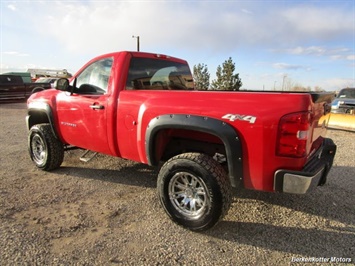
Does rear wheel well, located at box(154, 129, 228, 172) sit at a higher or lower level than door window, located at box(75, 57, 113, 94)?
lower

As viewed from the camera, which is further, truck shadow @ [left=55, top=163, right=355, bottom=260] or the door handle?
the door handle

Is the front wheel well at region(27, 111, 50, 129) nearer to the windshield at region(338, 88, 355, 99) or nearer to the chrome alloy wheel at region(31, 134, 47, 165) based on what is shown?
the chrome alloy wheel at region(31, 134, 47, 165)

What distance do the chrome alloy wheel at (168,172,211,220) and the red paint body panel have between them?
0.52 meters

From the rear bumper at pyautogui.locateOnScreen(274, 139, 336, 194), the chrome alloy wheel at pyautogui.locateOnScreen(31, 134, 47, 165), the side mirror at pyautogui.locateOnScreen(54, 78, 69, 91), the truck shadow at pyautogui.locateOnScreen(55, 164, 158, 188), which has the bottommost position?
the truck shadow at pyautogui.locateOnScreen(55, 164, 158, 188)

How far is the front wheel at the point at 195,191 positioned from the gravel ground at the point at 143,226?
0.57 ft

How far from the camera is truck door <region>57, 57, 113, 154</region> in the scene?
12.9 ft

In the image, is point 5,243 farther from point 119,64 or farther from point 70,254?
point 119,64

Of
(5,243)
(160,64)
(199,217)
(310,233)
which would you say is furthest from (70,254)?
(160,64)

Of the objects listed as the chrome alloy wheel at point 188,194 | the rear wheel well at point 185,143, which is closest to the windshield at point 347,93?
the rear wheel well at point 185,143

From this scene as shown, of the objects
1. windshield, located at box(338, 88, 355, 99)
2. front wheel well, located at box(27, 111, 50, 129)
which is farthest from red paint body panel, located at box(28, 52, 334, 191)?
windshield, located at box(338, 88, 355, 99)

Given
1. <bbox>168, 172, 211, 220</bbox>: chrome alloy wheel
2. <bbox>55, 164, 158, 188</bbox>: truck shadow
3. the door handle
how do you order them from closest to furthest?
1. <bbox>168, 172, 211, 220</bbox>: chrome alloy wheel
2. the door handle
3. <bbox>55, 164, 158, 188</bbox>: truck shadow

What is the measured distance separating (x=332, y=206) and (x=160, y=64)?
10.0ft

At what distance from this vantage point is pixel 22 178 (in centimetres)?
468

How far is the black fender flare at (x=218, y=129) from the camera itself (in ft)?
9.00
